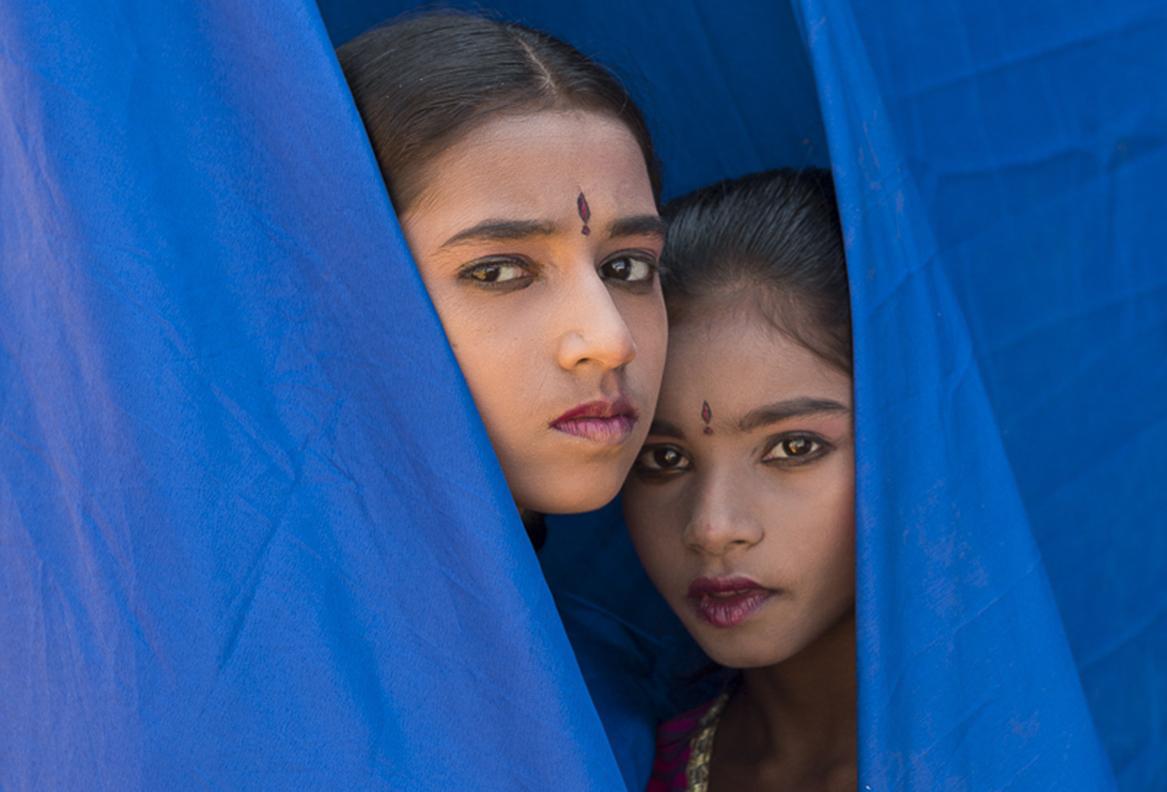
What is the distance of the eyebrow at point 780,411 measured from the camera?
1358 millimetres

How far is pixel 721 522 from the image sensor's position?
4.37ft

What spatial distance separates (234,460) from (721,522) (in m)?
0.51

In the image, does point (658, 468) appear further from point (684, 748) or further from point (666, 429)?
point (684, 748)

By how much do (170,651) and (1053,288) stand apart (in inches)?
34.7

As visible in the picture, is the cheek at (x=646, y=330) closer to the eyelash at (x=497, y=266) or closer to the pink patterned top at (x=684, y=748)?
the eyelash at (x=497, y=266)

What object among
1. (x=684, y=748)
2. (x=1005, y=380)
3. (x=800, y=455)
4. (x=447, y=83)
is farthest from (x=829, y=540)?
(x=447, y=83)

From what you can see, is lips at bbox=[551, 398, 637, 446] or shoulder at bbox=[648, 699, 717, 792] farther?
shoulder at bbox=[648, 699, 717, 792]

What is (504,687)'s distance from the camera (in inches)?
39.3

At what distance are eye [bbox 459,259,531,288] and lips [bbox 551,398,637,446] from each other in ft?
0.36

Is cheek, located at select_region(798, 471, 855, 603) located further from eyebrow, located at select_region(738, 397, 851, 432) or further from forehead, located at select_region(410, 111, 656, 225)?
forehead, located at select_region(410, 111, 656, 225)

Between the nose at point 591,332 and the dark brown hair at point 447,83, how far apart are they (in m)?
0.16

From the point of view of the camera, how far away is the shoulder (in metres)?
1.52

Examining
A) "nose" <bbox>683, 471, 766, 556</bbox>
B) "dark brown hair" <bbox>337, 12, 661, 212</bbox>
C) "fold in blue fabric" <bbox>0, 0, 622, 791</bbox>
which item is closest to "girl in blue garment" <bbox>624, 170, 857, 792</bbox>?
"nose" <bbox>683, 471, 766, 556</bbox>

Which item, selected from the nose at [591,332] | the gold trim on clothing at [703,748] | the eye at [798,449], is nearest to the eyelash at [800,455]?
the eye at [798,449]
